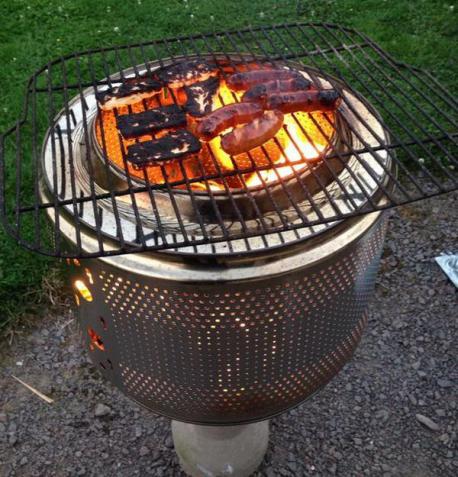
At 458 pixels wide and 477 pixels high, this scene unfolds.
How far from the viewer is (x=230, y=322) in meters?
1.58

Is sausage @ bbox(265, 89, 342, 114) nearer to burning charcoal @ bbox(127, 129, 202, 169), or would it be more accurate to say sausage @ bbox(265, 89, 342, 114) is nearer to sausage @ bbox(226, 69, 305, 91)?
sausage @ bbox(226, 69, 305, 91)

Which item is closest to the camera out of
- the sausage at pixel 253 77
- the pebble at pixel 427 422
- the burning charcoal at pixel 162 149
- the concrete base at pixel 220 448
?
the burning charcoal at pixel 162 149

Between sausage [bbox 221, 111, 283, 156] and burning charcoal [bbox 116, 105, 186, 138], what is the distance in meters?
0.20

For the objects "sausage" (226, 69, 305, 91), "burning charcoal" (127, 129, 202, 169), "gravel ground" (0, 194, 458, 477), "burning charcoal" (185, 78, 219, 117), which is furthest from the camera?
"gravel ground" (0, 194, 458, 477)

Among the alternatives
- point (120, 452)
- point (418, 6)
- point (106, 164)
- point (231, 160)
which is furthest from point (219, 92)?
point (418, 6)

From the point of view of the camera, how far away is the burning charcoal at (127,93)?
1863mm

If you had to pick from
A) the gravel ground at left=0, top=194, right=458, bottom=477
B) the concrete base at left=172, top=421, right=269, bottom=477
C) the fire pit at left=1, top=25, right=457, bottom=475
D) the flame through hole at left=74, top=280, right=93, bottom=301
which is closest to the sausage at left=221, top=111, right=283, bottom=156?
the fire pit at left=1, top=25, right=457, bottom=475

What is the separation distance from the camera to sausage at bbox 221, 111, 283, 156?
168cm

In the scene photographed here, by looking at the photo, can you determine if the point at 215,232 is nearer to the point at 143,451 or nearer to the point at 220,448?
the point at 220,448

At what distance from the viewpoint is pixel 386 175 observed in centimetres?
174

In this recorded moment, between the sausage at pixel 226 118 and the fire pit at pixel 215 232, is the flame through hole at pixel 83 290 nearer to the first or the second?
the fire pit at pixel 215 232

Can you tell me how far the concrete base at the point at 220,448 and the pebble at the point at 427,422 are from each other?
782 mm

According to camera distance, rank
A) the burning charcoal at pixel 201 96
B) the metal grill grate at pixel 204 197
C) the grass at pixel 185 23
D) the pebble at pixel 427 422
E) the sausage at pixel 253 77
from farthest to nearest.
Answer: 1. the grass at pixel 185 23
2. the pebble at pixel 427 422
3. the sausage at pixel 253 77
4. the burning charcoal at pixel 201 96
5. the metal grill grate at pixel 204 197

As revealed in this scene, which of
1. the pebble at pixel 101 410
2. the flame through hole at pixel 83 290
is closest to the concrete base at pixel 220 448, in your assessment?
the pebble at pixel 101 410
